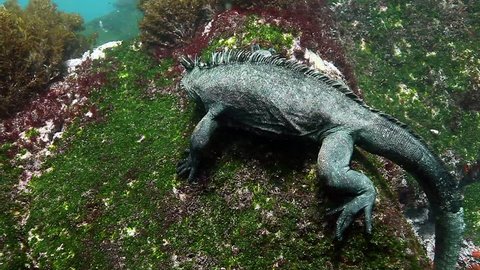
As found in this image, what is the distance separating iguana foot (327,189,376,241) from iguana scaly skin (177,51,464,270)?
0.04 ft

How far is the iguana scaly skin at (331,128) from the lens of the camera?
4457 mm

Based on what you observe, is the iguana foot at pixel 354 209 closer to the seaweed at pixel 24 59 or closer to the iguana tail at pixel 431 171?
the iguana tail at pixel 431 171

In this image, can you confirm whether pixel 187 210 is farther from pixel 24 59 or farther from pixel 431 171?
pixel 24 59

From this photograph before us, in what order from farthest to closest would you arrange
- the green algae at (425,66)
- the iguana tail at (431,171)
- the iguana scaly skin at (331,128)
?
the green algae at (425,66) < the iguana tail at (431,171) < the iguana scaly skin at (331,128)

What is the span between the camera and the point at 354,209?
4.25m

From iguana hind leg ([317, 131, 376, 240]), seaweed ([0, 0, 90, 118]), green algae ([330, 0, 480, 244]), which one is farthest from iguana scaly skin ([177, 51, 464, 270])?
green algae ([330, 0, 480, 244])

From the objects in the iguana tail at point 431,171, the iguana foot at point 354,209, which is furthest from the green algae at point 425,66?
the iguana foot at point 354,209

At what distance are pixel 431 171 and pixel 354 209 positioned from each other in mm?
1213

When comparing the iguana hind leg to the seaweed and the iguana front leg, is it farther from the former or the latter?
the seaweed

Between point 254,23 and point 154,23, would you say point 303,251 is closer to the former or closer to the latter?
point 254,23

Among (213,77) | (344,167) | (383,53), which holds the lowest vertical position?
(383,53)

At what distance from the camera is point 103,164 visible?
246 inches

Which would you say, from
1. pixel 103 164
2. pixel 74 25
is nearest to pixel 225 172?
pixel 103 164

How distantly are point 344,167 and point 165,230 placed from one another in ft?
8.36
